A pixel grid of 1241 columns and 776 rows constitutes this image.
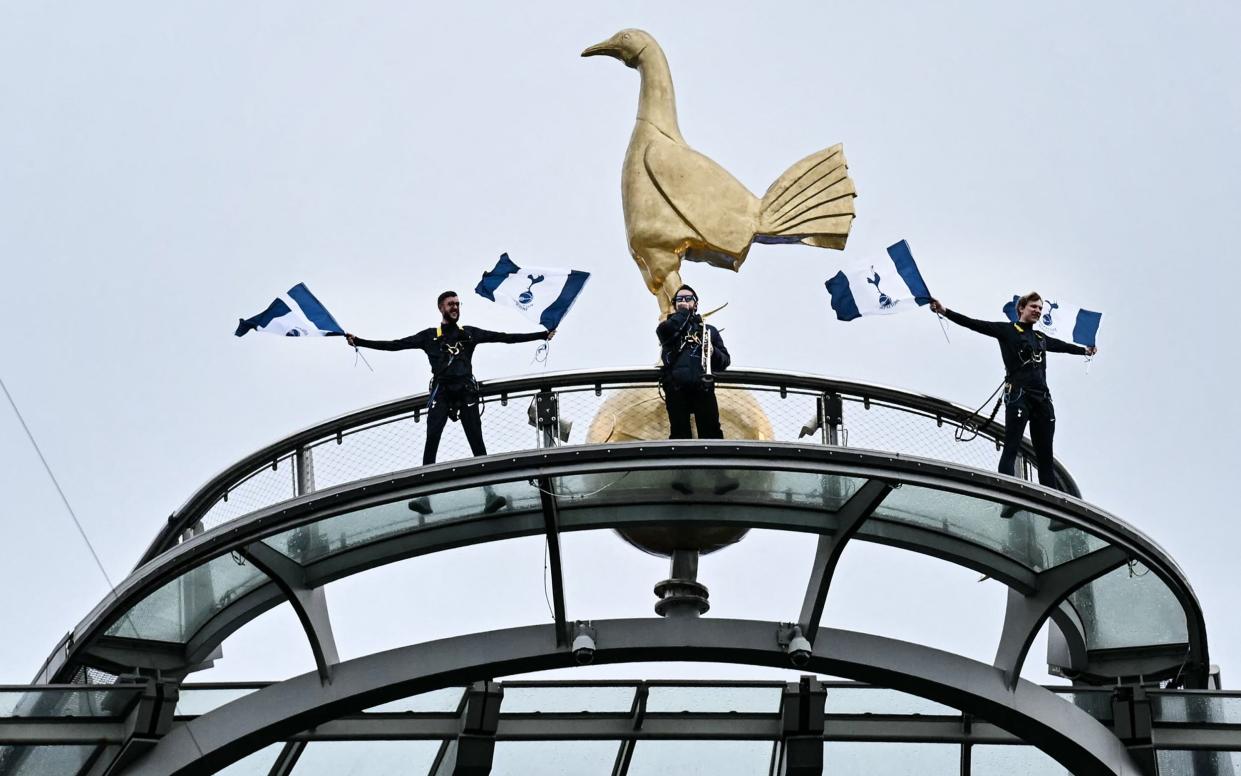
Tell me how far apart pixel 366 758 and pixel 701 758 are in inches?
152

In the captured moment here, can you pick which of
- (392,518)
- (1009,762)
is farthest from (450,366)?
(1009,762)

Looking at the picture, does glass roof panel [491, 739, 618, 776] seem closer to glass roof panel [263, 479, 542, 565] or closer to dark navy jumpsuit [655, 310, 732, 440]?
glass roof panel [263, 479, 542, 565]

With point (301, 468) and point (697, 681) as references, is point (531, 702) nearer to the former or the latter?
point (697, 681)

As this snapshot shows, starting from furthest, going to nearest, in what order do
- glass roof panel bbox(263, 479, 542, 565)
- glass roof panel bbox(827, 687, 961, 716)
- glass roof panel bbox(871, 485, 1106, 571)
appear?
glass roof panel bbox(827, 687, 961, 716)
glass roof panel bbox(871, 485, 1106, 571)
glass roof panel bbox(263, 479, 542, 565)

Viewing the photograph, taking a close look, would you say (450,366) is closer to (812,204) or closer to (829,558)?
(829,558)

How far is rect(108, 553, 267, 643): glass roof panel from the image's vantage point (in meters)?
23.4

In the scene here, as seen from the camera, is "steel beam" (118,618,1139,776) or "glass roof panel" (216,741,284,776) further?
"glass roof panel" (216,741,284,776)

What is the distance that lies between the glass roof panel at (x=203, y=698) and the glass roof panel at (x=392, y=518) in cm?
183

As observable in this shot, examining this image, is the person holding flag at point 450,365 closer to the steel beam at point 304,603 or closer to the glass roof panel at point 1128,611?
the steel beam at point 304,603

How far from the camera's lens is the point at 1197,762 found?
83.1 feet

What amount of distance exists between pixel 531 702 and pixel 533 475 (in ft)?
16.2

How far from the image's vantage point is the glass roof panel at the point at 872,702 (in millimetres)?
25469

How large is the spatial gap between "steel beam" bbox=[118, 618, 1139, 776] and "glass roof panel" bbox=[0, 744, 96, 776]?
605 millimetres

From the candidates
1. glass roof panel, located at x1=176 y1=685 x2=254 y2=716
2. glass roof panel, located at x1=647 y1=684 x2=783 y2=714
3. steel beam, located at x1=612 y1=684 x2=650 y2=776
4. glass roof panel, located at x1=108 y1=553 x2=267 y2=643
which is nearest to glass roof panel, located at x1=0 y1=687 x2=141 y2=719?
glass roof panel, located at x1=176 y1=685 x2=254 y2=716
